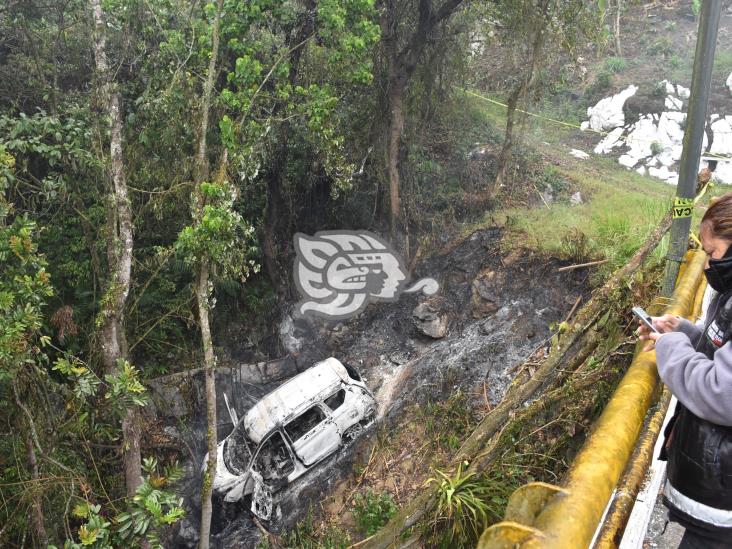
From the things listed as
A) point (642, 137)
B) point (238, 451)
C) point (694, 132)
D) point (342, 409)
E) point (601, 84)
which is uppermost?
point (601, 84)

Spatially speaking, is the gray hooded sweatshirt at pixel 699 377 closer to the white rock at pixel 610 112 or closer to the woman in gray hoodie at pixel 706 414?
the woman in gray hoodie at pixel 706 414

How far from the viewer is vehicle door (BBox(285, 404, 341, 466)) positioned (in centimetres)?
690

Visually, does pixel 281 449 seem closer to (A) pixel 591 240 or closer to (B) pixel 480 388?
(B) pixel 480 388

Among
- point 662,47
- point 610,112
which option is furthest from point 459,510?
point 662,47

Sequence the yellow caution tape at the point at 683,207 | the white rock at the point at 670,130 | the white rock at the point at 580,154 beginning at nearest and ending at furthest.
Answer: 1. the yellow caution tape at the point at 683,207
2. the white rock at the point at 670,130
3. the white rock at the point at 580,154

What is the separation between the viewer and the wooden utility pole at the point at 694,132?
2.48 metres

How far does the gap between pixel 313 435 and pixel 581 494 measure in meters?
6.12

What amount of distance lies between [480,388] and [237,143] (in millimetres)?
4560

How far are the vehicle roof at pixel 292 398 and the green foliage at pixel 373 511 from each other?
63.3 inches

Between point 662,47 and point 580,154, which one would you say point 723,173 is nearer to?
point 580,154

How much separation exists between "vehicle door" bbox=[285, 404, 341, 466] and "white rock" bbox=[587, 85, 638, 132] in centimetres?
1179

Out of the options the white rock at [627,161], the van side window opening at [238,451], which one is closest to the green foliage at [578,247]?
the van side window opening at [238,451]

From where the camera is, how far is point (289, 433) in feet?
23.1

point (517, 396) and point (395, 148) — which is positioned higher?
point (395, 148)
